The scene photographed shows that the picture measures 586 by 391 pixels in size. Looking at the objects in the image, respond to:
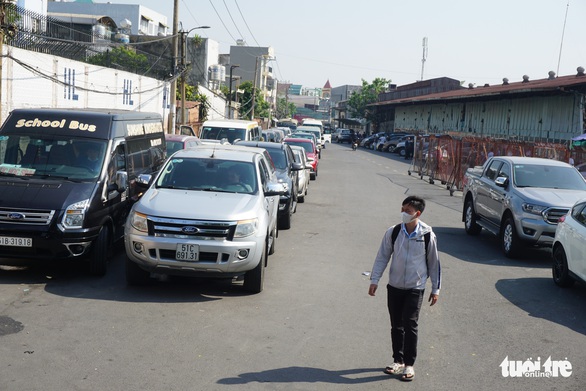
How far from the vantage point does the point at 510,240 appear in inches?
525

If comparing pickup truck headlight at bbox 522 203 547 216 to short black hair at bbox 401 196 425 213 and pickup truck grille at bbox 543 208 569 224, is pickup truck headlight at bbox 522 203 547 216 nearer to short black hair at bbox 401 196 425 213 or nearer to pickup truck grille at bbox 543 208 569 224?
pickup truck grille at bbox 543 208 569 224

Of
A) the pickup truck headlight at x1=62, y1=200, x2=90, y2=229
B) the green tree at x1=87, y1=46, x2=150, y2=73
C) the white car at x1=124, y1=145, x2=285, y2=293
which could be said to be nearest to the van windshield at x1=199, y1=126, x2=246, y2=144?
the green tree at x1=87, y1=46, x2=150, y2=73

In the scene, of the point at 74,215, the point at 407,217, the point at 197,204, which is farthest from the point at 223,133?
the point at 407,217

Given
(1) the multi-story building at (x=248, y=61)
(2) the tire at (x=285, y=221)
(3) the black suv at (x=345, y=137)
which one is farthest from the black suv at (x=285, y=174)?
(1) the multi-story building at (x=248, y=61)

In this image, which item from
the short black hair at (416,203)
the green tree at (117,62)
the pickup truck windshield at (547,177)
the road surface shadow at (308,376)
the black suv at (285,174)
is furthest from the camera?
the green tree at (117,62)

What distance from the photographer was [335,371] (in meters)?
6.52

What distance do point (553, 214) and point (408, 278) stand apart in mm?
7244

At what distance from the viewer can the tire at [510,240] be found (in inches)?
514

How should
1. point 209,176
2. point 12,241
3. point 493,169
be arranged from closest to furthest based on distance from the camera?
1. point 12,241
2. point 209,176
3. point 493,169

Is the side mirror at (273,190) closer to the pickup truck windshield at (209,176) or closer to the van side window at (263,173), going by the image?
the van side window at (263,173)

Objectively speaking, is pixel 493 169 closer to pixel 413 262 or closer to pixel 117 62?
pixel 413 262

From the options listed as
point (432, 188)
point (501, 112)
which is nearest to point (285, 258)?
point (432, 188)

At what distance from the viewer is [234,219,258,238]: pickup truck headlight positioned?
904 cm

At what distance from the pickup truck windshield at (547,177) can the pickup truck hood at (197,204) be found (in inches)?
259
